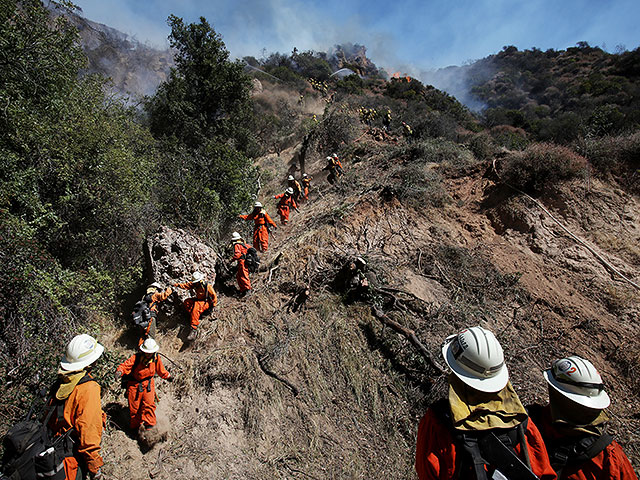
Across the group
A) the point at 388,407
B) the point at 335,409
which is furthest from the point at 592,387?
the point at 335,409

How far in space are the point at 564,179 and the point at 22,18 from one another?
12.7 m

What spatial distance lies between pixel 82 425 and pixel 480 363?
3.39 m

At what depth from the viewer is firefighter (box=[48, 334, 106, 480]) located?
8.21ft

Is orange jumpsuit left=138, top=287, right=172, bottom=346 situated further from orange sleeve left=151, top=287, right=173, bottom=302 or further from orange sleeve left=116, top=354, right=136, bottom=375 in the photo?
orange sleeve left=116, top=354, right=136, bottom=375

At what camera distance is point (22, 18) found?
6.05m

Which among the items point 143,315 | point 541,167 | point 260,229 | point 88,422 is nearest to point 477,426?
point 88,422

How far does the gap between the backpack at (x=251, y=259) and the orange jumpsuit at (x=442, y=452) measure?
16.6 ft

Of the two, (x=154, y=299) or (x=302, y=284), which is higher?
(x=302, y=284)

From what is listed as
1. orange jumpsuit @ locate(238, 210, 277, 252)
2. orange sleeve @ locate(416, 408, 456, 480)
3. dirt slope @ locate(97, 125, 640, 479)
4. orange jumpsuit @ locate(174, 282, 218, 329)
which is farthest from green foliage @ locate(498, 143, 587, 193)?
orange jumpsuit @ locate(174, 282, 218, 329)

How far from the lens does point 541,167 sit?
6.61m

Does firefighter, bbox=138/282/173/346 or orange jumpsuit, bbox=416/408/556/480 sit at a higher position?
orange jumpsuit, bbox=416/408/556/480

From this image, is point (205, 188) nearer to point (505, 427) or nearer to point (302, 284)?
point (302, 284)

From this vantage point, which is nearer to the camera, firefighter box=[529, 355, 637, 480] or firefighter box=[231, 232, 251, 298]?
firefighter box=[529, 355, 637, 480]

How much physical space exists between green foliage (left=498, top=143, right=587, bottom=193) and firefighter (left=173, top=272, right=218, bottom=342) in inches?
299
